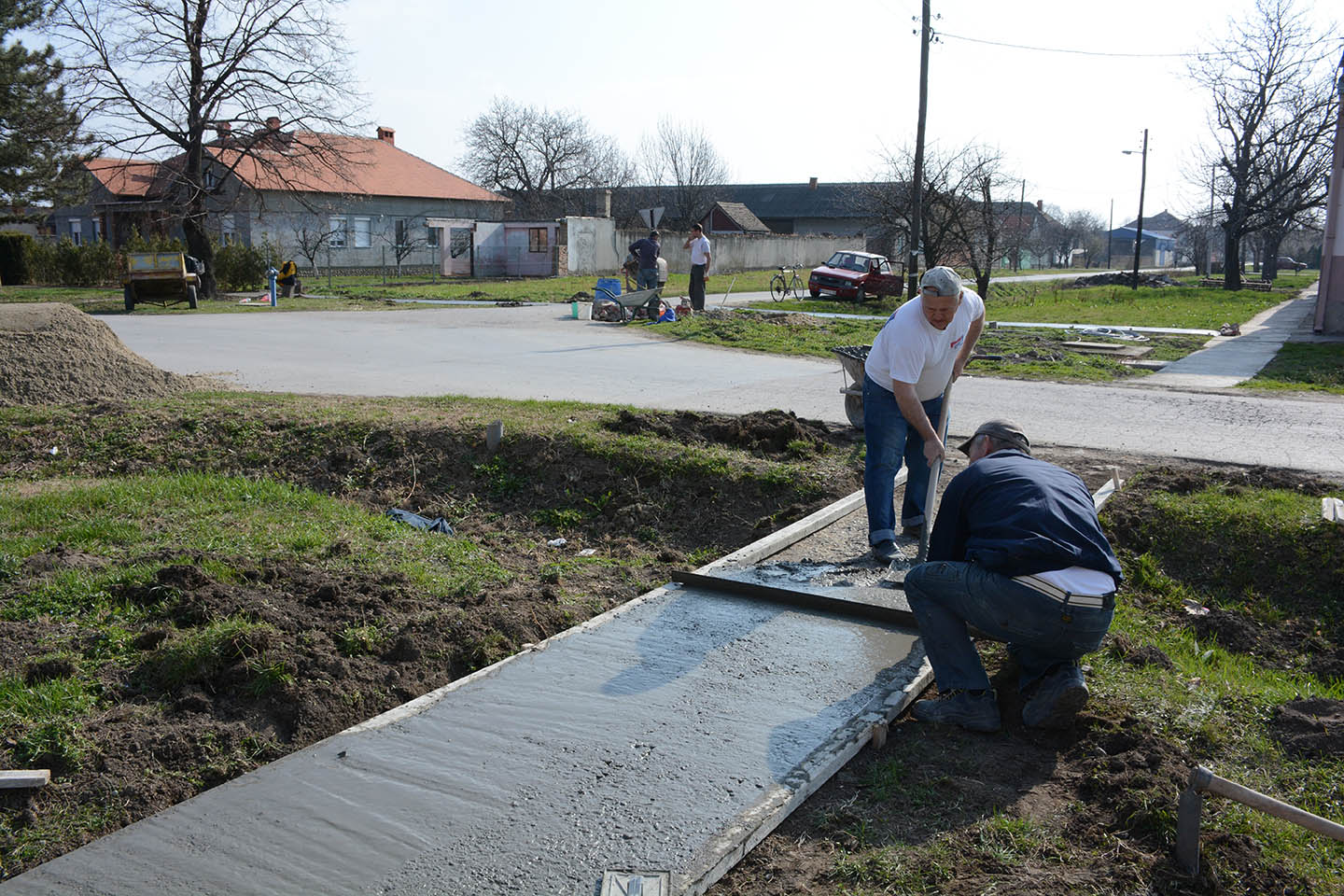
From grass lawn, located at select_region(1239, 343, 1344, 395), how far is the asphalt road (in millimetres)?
1138

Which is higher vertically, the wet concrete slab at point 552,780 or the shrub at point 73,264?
the shrub at point 73,264

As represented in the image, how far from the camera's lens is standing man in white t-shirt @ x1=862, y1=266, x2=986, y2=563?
17.0 ft

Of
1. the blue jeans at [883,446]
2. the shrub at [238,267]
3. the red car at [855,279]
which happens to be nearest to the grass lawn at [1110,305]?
the red car at [855,279]

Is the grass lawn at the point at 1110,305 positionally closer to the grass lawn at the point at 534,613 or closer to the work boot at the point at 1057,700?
the grass lawn at the point at 534,613

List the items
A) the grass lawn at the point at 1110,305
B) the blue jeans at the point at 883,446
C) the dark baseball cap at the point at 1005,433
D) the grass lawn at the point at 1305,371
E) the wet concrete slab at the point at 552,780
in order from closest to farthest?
the wet concrete slab at the point at 552,780 < the dark baseball cap at the point at 1005,433 < the blue jeans at the point at 883,446 < the grass lawn at the point at 1305,371 < the grass lawn at the point at 1110,305

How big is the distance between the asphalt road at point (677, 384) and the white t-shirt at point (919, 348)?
387 centimetres

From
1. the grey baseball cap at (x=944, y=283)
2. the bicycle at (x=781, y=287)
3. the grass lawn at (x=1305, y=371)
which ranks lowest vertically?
the grass lawn at (x=1305, y=371)

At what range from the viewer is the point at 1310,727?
3949 mm

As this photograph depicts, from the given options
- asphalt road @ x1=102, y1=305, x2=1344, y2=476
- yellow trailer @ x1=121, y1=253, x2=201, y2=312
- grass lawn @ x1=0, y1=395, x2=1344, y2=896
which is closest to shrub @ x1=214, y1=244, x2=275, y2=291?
yellow trailer @ x1=121, y1=253, x2=201, y2=312

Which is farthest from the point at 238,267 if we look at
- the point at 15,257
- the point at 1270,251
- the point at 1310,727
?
the point at 1270,251

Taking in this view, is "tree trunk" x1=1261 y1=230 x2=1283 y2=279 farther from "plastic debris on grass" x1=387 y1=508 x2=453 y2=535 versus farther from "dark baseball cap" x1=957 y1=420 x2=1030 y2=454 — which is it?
"dark baseball cap" x1=957 y1=420 x2=1030 y2=454

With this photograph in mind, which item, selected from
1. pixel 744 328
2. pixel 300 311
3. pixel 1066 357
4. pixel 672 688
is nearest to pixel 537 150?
pixel 300 311

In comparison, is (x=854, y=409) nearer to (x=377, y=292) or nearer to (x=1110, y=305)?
(x=377, y=292)

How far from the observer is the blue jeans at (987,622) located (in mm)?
3736
